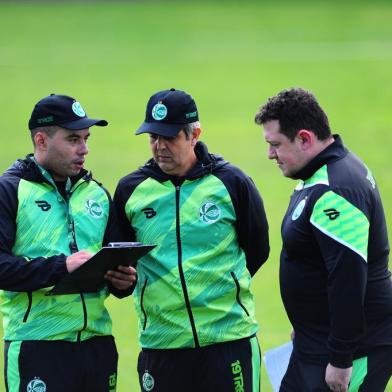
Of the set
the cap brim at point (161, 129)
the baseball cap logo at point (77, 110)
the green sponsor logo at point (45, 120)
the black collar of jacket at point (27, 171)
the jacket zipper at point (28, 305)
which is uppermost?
the baseball cap logo at point (77, 110)

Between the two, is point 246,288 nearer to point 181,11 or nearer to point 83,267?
point 83,267

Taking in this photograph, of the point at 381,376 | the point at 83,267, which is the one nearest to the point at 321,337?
the point at 381,376

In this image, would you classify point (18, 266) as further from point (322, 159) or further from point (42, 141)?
point (322, 159)

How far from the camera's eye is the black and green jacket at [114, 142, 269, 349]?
5.80 meters

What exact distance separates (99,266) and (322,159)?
1.14 meters

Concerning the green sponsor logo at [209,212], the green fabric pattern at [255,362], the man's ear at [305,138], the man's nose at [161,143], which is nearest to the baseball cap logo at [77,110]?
the man's nose at [161,143]

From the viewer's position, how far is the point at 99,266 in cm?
547

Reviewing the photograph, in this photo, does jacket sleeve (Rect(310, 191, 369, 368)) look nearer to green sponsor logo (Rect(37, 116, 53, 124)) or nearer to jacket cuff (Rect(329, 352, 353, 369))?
jacket cuff (Rect(329, 352, 353, 369))

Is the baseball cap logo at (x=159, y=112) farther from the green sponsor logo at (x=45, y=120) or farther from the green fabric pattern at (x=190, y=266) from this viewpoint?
the green sponsor logo at (x=45, y=120)

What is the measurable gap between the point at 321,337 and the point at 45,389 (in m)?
1.34

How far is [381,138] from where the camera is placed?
17.1 m

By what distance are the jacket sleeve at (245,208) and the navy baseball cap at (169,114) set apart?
332mm

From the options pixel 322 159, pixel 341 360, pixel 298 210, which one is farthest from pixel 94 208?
pixel 341 360

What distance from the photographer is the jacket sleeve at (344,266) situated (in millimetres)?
5168
